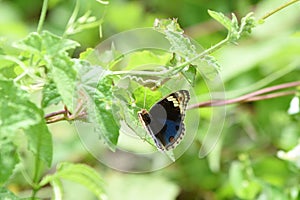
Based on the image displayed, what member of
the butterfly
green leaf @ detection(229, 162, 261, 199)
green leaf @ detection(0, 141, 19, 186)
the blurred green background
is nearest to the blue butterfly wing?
the butterfly

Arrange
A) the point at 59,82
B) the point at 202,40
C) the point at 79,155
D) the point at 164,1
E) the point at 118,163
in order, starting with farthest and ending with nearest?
the point at 164,1
the point at 202,40
the point at 79,155
the point at 118,163
the point at 59,82

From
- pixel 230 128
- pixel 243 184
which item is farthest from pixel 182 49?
pixel 230 128

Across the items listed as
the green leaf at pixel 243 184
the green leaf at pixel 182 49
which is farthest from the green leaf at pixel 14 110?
the green leaf at pixel 243 184

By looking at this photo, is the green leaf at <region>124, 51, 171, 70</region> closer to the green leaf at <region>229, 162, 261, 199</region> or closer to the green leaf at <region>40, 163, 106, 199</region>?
the green leaf at <region>40, 163, 106, 199</region>

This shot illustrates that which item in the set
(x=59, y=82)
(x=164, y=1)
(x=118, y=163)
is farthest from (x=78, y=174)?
(x=164, y=1)

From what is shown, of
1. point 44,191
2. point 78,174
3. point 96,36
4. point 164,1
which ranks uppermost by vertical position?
point 164,1

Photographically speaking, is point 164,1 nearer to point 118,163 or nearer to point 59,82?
point 118,163

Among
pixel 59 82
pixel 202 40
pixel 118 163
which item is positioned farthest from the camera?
pixel 202 40
